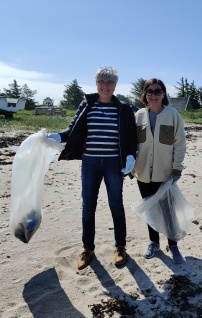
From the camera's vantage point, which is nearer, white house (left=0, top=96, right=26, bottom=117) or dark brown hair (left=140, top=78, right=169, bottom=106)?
dark brown hair (left=140, top=78, right=169, bottom=106)

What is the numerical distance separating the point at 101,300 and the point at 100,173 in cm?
116

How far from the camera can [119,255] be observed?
3418 mm

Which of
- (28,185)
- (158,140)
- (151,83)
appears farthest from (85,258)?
(151,83)

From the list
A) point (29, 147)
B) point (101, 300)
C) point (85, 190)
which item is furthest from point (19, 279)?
point (29, 147)

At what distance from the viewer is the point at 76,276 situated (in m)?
3.20

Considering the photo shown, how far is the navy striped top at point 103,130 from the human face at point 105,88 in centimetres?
10

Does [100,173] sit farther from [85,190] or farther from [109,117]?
[109,117]

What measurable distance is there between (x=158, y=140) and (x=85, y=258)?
1.47 meters

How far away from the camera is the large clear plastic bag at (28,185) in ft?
10.5

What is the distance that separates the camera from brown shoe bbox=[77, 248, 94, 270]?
3346 mm

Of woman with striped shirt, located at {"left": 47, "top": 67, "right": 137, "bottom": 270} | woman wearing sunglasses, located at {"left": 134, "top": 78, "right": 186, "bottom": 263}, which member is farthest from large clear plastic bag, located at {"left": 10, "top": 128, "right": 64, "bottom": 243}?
woman wearing sunglasses, located at {"left": 134, "top": 78, "right": 186, "bottom": 263}

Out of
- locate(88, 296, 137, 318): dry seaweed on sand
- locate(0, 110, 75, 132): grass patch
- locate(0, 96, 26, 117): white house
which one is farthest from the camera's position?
locate(0, 96, 26, 117): white house

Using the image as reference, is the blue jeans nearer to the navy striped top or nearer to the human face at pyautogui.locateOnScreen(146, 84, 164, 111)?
the navy striped top

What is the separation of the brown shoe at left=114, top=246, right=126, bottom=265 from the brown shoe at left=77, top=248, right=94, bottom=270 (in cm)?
28
